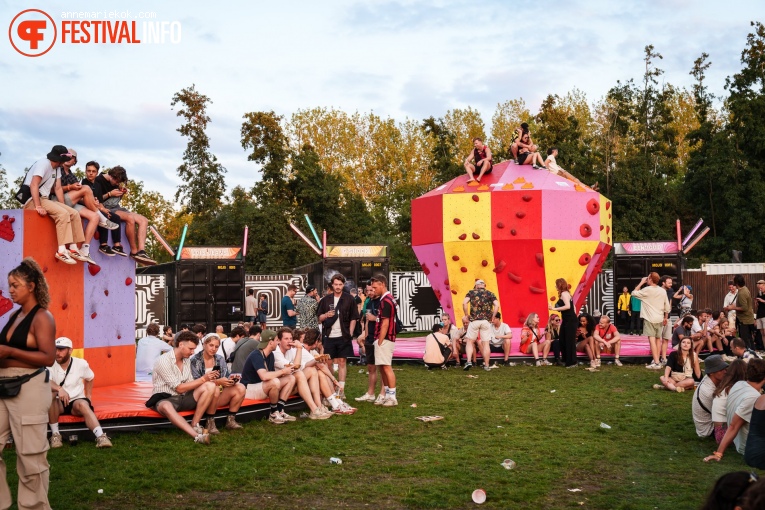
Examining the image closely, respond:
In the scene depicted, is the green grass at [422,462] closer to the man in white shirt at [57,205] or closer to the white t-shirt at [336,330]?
the white t-shirt at [336,330]

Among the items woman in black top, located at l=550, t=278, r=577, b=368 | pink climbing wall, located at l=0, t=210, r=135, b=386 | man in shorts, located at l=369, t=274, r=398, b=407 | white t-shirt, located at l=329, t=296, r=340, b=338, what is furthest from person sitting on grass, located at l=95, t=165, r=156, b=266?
woman in black top, located at l=550, t=278, r=577, b=368

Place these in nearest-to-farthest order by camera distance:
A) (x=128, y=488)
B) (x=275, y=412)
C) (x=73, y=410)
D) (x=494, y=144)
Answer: (x=128, y=488)
(x=73, y=410)
(x=275, y=412)
(x=494, y=144)

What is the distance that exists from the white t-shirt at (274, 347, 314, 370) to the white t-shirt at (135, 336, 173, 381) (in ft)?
9.25

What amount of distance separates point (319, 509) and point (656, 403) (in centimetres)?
614

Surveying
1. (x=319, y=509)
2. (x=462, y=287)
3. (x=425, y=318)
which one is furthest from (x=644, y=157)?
(x=319, y=509)

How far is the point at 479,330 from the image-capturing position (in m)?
14.8

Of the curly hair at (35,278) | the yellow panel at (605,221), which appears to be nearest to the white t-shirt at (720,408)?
the curly hair at (35,278)

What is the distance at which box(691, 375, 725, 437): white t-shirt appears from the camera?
8.26 meters

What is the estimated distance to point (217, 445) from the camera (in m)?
8.14

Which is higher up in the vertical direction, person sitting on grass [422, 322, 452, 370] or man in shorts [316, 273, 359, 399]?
man in shorts [316, 273, 359, 399]

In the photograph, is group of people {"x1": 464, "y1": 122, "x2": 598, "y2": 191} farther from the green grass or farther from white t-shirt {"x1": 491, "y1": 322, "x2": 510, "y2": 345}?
the green grass

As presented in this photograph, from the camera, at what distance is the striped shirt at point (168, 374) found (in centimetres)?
843

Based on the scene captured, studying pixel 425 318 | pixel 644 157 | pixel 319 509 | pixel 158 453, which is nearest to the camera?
pixel 319 509

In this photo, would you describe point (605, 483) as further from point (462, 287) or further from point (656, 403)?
point (462, 287)
